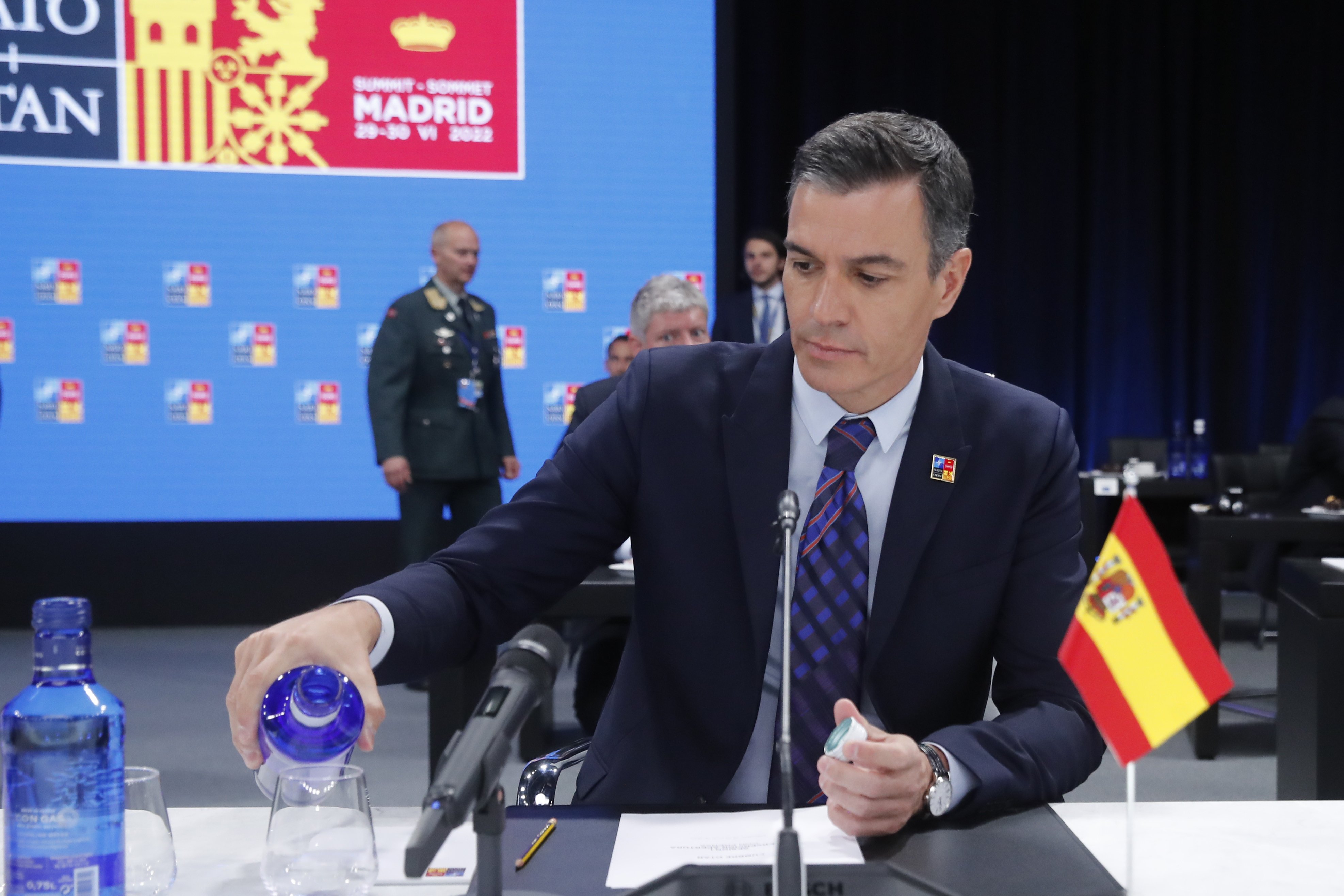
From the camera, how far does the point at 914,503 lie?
4.17ft

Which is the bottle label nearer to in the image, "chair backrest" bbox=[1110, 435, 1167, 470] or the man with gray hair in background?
the man with gray hair in background

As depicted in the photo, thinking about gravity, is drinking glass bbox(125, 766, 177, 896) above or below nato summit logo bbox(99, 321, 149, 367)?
below

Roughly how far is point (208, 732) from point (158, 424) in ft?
5.77

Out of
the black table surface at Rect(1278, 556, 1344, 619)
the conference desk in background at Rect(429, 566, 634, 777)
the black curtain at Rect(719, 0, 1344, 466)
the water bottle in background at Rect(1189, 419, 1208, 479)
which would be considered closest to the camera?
the black table surface at Rect(1278, 556, 1344, 619)

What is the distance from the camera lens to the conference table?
88 centimetres

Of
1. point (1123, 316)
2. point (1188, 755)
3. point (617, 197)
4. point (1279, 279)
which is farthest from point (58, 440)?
point (1279, 279)

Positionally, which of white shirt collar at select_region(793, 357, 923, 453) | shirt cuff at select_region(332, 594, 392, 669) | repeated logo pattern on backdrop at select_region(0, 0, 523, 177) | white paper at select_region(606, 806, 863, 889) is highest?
repeated logo pattern on backdrop at select_region(0, 0, 523, 177)

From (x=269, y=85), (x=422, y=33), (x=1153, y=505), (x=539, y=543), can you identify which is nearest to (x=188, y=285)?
(x=269, y=85)

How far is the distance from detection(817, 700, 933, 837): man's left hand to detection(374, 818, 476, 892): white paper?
0.29 meters

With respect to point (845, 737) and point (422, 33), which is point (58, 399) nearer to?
point (422, 33)

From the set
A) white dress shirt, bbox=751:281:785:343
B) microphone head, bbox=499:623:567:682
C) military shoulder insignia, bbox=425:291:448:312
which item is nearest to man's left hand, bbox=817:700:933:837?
microphone head, bbox=499:623:567:682

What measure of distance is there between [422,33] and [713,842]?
14.9 feet

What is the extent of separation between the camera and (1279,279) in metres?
7.45

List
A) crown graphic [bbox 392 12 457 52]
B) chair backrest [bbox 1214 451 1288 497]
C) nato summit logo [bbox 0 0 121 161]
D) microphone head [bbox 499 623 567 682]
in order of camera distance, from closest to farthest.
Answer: microphone head [bbox 499 623 567 682] < nato summit logo [bbox 0 0 121 161] < crown graphic [bbox 392 12 457 52] < chair backrest [bbox 1214 451 1288 497]
